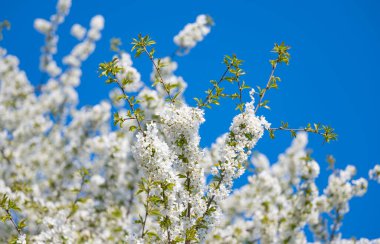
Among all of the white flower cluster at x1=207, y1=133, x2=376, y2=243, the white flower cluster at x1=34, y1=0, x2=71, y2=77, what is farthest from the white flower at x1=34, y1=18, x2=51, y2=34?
the white flower cluster at x1=207, y1=133, x2=376, y2=243

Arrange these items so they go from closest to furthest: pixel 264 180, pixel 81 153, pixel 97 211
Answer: pixel 264 180 < pixel 97 211 < pixel 81 153

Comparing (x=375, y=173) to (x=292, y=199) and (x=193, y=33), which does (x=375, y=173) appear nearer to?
(x=292, y=199)

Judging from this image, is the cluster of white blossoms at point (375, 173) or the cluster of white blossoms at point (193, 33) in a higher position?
the cluster of white blossoms at point (193, 33)

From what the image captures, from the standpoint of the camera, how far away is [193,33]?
12828 millimetres

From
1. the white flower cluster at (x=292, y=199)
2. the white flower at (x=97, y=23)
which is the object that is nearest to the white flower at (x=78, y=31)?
the white flower at (x=97, y=23)

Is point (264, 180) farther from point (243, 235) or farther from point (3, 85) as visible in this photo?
point (3, 85)

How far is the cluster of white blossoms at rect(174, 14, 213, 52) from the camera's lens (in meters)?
12.2

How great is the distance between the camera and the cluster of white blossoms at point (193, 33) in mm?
12242

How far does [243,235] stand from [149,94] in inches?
259

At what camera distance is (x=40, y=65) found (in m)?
14.0

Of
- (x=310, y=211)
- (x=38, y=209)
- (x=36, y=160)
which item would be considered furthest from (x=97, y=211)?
(x=310, y=211)

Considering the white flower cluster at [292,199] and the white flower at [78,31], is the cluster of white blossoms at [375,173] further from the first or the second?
the white flower at [78,31]

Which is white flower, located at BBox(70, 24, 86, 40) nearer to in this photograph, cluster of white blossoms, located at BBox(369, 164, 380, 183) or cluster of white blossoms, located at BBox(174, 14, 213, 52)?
cluster of white blossoms, located at BBox(174, 14, 213, 52)

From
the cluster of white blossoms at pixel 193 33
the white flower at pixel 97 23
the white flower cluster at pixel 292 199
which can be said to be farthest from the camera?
the white flower at pixel 97 23
